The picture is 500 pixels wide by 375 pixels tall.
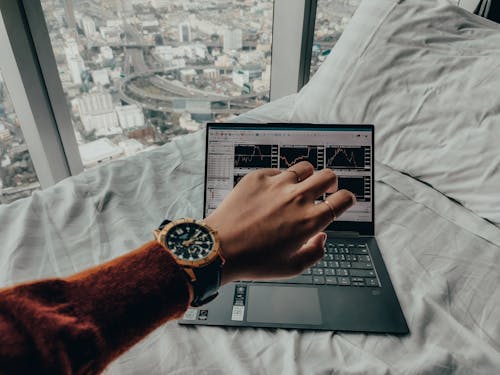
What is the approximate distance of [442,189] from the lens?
2.90 feet

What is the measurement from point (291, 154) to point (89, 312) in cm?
55

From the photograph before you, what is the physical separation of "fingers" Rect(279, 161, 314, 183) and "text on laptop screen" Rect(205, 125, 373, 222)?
246 millimetres

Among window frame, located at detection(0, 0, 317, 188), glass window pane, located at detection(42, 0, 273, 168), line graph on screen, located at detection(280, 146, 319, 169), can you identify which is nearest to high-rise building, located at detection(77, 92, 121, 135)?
glass window pane, located at detection(42, 0, 273, 168)

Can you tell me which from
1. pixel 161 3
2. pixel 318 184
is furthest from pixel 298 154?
pixel 161 3

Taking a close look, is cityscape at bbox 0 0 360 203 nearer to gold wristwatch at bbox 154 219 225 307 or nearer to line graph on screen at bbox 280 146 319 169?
line graph on screen at bbox 280 146 319 169

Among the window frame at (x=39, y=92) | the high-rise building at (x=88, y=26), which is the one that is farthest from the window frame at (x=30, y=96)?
the high-rise building at (x=88, y=26)

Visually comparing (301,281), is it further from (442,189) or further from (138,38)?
(138,38)

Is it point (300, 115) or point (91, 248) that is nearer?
point (91, 248)

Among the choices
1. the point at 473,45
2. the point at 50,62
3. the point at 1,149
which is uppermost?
the point at 473,45

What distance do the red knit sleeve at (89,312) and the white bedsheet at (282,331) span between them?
0.20m

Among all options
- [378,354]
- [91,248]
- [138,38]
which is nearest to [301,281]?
[378,354]

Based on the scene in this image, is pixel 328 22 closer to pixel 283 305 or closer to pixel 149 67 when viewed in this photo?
pixel 149 67

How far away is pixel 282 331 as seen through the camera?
1.96 feet

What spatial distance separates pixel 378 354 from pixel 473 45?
2.75 feet
